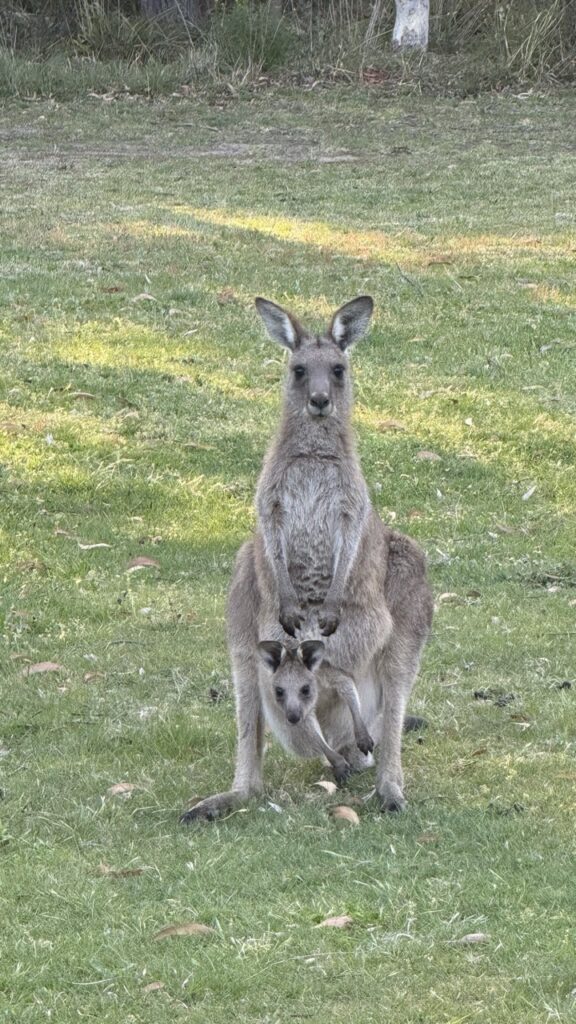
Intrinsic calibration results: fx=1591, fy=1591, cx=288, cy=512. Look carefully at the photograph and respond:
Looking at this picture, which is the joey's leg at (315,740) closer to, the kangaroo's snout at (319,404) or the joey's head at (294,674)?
the joey's head at (294,674)

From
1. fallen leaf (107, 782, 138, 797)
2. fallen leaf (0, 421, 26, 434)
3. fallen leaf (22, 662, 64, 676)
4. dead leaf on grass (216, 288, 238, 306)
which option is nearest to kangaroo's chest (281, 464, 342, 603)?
fallen leaf (107, 782, 138, 797)


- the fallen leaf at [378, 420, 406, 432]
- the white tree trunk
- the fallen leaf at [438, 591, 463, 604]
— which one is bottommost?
the fallen leaf at [438, 591, 463, 604]

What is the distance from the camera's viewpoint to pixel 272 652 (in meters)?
5.27

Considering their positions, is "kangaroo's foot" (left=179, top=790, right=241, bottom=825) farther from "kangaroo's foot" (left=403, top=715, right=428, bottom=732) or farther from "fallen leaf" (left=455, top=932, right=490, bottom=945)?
"fallen leaf" (left=455, top=932, right=490, bottom=945)

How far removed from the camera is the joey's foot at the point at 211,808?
5.20 meters

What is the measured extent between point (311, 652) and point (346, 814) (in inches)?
21.1

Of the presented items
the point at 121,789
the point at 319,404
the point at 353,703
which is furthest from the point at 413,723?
the point at 319,404

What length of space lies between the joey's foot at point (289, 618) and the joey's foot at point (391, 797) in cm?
59

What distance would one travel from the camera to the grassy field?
416cm

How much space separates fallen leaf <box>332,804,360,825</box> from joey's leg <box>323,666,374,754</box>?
0.66 feet

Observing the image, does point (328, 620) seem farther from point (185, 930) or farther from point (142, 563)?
point (142, 563)

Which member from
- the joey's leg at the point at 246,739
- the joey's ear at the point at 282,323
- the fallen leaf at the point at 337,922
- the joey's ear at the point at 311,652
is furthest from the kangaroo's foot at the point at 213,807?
the joey's ear at the point at 282,323

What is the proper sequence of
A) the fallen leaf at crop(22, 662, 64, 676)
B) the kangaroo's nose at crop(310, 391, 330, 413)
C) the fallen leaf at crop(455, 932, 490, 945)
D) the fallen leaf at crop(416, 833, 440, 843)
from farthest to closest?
the fallen leaf at crop(22, 662, 64, 676) < the kangaroo's nose at crop(310, 391, 330, 413) < the fallen leaf at crop(416, 833, 440, 843) < the fallen leaf at crop(455, 932, 490, 945)

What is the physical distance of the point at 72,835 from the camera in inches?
201
